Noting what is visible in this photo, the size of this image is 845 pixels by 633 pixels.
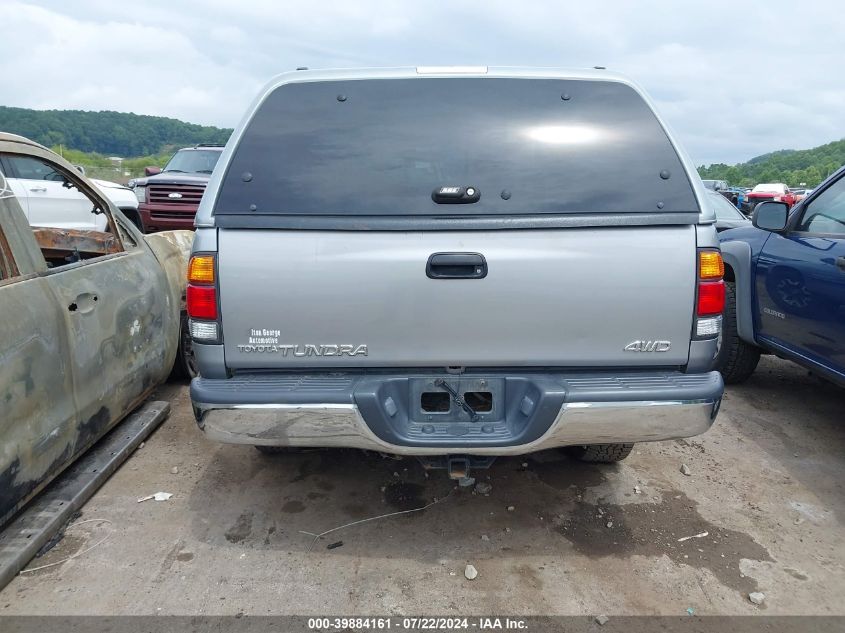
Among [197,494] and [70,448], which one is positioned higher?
[70,448]

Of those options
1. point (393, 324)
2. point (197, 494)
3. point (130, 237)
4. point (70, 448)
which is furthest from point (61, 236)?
point (393, 324)

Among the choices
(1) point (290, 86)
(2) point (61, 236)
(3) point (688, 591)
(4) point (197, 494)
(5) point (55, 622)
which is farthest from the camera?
(2) point (61, 236)

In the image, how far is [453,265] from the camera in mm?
2377

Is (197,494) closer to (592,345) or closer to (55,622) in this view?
(55,622)

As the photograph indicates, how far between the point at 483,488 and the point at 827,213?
293cm

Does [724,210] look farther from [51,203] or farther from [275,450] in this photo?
[51,203]

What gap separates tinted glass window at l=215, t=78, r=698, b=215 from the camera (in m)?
2.45

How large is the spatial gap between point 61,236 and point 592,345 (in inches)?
136

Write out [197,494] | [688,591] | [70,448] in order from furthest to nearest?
[197,494]
[70,448]
[688,591]

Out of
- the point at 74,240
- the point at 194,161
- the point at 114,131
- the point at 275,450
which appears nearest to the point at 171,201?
the point at 194,161


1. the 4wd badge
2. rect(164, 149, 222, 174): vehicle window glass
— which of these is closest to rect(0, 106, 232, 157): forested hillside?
rect(164, 149, 222, 174): vehicle window glass

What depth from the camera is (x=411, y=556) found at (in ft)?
8.98

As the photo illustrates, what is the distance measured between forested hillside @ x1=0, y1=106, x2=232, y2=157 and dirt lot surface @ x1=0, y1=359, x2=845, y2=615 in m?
43.7

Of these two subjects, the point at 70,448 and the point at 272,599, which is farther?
the point at 70,448
